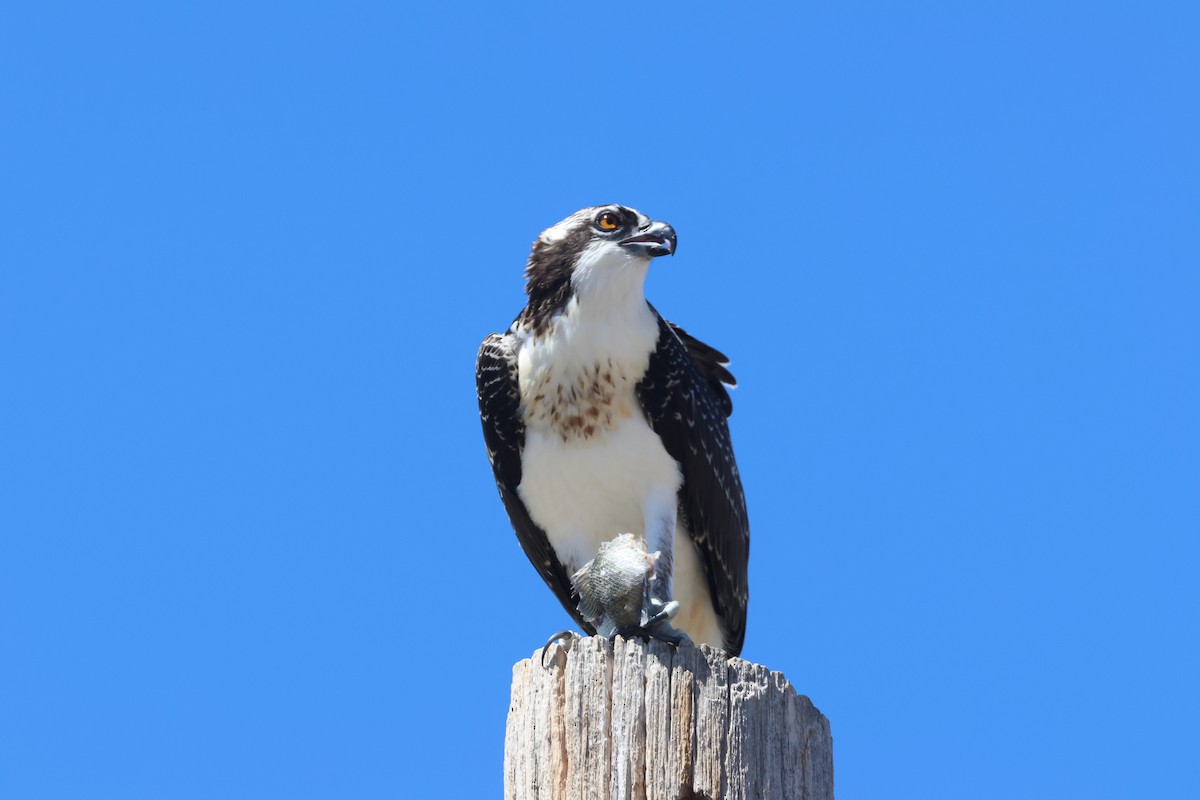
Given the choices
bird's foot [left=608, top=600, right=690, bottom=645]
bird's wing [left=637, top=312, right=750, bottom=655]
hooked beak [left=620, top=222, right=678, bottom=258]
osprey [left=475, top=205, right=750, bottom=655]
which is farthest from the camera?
bird's wing [left=637, top=312, right=750, bottom=655]

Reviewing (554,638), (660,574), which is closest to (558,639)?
(554,638)

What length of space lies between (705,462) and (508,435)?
1.04 m

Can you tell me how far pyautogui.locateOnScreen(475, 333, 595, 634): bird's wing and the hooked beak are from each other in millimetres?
852

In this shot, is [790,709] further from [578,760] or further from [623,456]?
[623,456]

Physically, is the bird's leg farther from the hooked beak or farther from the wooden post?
the hooked beak

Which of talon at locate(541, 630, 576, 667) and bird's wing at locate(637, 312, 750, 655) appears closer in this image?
talon at locate(541, 630, 576, 667)

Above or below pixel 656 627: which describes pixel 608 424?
above

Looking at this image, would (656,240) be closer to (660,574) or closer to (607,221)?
(607,221)

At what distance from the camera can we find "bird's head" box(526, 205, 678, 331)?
7.30 m

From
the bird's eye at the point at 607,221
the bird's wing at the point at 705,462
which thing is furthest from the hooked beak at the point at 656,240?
the bird's wing at the point at 705,462

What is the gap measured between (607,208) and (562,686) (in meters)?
3.17

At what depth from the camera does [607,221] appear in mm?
7430

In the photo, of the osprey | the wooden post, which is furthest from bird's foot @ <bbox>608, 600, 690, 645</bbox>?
the osprey

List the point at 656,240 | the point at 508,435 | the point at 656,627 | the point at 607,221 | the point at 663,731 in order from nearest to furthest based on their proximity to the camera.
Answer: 1. the point at 663,731
2. the point at 656,627
3. the point at 656,240
4. the point at 607,221
5. the point at 508,435
